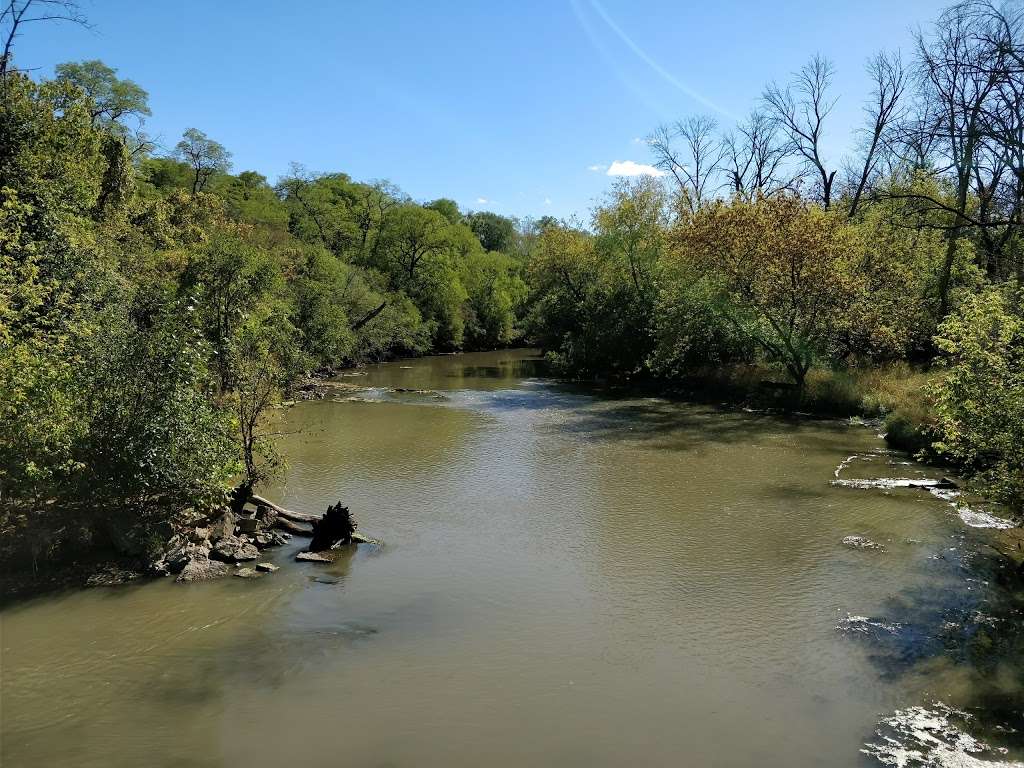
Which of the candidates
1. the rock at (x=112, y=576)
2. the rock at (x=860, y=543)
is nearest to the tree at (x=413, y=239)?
the rock at (x=112, y=576)

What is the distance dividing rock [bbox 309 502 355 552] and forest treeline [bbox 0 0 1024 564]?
1.85 m

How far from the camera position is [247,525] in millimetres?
13062

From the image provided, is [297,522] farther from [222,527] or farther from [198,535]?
[198,535]

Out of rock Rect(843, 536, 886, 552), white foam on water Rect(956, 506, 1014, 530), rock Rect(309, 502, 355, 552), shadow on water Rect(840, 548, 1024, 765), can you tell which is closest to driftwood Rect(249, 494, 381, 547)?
rock Rect(309, 502, 355, 552)

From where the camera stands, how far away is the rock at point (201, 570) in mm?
11133

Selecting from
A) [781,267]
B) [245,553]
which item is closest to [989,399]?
[245,553]

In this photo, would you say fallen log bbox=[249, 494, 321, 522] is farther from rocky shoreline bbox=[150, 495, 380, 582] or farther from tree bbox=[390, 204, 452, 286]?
tree bbox=[390, 204, 452, 286]

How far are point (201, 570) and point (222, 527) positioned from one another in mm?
1342

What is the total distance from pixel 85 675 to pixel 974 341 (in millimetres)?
13486

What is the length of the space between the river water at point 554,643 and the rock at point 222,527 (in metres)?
1.07

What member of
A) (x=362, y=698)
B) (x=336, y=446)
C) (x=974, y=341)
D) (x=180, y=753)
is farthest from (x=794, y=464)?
(x=180, y=753)

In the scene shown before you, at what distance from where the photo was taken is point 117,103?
131 feet

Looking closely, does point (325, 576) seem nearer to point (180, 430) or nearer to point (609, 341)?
point (180, 430)

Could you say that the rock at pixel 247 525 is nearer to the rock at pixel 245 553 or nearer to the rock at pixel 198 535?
the rock at pixel 245 553
